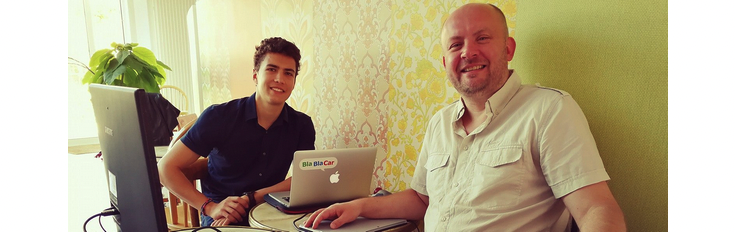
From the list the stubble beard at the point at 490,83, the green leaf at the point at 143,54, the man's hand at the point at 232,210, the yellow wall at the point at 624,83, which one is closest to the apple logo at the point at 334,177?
the man's hand at the point at 232,210

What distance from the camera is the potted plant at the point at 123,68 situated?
121 inches

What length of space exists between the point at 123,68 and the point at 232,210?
205 centimetres

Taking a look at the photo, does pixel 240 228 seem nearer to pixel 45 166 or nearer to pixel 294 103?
pixel 45 166

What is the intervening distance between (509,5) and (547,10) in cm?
16

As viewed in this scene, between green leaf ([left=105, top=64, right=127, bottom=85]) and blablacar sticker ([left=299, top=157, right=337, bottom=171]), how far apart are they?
7.62ft

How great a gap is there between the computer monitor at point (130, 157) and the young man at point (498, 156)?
61cm

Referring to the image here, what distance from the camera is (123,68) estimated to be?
10.00 ft

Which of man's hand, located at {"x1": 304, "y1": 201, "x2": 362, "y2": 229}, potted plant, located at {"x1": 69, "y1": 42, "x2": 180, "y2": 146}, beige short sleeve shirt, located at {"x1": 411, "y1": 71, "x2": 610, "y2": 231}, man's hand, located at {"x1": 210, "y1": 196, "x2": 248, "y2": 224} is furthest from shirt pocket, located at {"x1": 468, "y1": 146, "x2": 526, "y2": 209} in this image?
potted plant, located at {"x1": 69, "y1": 42, "x2": 180, "y2": 146}

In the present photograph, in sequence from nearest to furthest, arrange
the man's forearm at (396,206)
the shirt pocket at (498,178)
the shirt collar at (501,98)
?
the shirt pocket at (498,178)
the shirt collar at (501,98)
the man's forearm at (396,206)

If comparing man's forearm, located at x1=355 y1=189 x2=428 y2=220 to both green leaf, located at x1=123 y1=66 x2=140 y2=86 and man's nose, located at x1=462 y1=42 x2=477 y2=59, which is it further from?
green leaf, located at x1=123 y1=66 x2=140 y2=86

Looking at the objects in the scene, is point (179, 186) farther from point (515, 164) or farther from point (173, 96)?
point (173, 96)

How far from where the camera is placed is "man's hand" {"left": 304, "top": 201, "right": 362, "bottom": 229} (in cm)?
127

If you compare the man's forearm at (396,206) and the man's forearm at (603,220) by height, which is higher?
the man's forearm at (603,220)

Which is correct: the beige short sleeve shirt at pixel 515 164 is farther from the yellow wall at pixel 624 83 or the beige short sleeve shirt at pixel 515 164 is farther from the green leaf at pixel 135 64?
the green leaf at pixel 135 64
